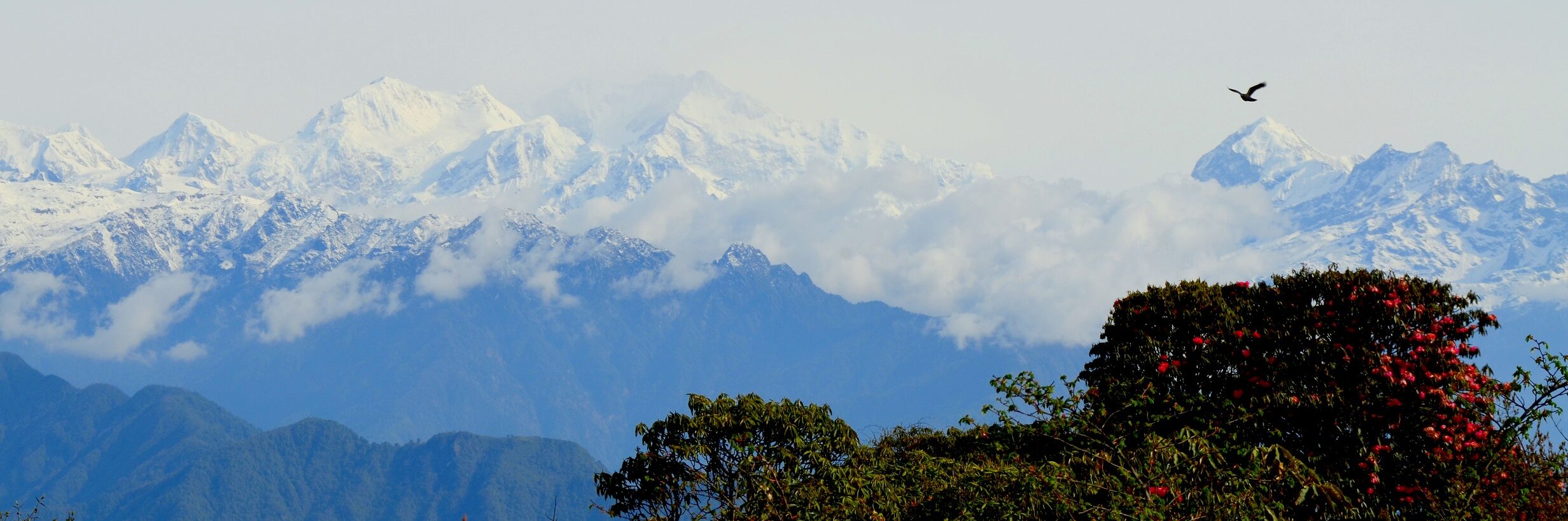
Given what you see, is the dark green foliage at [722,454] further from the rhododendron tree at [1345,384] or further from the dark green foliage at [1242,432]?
the rhododendron tree at [1345,384]

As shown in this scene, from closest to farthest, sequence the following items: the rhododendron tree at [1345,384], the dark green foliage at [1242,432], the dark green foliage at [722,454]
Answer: the dark green foliage at [1242,432] → the rhododendron tree at [1345,384] → the dark green foliage at [722,454]

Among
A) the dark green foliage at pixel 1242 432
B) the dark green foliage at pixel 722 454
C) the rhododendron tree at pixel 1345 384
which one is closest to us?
the dark green foliage at pixel 1242 432

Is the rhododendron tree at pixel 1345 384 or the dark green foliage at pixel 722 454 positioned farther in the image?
the dark green foliage at pixel 722 454

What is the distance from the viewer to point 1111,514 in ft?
66.1

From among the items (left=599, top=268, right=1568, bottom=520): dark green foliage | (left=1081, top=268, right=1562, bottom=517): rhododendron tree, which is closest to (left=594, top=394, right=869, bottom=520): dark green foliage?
(left=599, top=268, right=1568, bottom=520): dark green foliage

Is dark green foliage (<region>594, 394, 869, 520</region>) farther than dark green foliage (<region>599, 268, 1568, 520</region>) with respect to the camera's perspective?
Yes

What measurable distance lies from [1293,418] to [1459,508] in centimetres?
707

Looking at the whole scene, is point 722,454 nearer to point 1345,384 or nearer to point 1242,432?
point 1242,432

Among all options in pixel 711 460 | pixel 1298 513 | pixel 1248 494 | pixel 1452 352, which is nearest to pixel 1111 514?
pixel 1248 494

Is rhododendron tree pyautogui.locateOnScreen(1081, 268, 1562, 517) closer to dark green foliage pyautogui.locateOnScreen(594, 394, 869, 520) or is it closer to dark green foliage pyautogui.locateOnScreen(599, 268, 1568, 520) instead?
dark green foliage pyautogui.locateOnScreen(599, 268, 1568, 520)

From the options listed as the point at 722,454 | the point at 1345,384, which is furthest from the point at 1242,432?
the point at 722,454

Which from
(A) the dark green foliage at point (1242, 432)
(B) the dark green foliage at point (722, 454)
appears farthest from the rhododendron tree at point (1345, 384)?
(B) the dark green foliage at point (722, 454)

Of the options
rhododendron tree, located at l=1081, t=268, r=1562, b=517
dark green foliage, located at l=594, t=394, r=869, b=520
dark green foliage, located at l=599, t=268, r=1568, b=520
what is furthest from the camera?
dark green foliage, located at l=594, t=394, r=869, b=520

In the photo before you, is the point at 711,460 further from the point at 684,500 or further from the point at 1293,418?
the point at 1293,418
